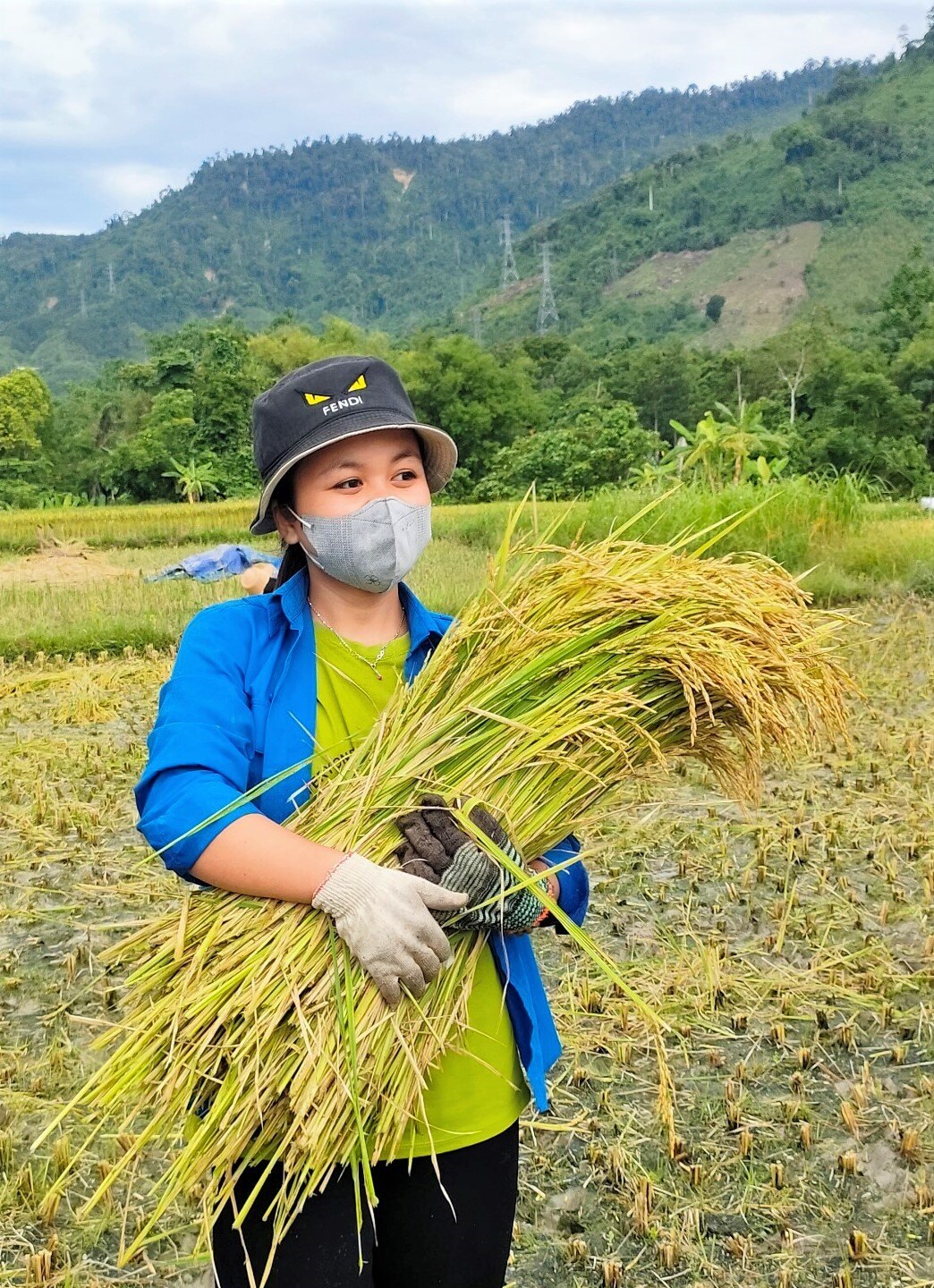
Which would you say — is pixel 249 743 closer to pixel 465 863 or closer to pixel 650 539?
pixel 465 863

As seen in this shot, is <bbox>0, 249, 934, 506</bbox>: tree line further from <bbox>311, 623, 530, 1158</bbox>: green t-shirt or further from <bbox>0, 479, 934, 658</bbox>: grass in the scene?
<bbox>311, 623, 530, 1158</bbox>: green t-shirt

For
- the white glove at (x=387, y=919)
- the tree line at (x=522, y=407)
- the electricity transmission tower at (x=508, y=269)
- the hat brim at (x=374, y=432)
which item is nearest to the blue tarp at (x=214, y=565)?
the hat brim at (x=374, y=432)

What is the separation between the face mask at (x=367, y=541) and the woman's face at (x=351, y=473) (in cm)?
1

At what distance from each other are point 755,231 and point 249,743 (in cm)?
8710

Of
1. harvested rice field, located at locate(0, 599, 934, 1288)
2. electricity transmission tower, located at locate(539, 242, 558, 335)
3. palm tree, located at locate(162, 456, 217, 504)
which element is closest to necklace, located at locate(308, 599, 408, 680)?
harvested rice field, located at locate(0, 599, 934, 1288)

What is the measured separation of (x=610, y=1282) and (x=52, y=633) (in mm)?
7386

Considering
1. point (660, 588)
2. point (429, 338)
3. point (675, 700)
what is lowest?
point (429, 338)

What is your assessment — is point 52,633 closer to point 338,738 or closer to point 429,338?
point 338,738

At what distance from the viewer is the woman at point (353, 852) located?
1284mm

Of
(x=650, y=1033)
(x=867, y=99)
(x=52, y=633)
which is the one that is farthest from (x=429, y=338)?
(x=867, y=99)

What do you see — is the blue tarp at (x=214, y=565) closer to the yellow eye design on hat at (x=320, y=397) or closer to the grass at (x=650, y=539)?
the grass at (x=650, y=539)

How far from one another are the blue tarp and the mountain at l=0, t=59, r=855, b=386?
86769 millimetres

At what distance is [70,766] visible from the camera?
5.55m

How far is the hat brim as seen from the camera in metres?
1.47
